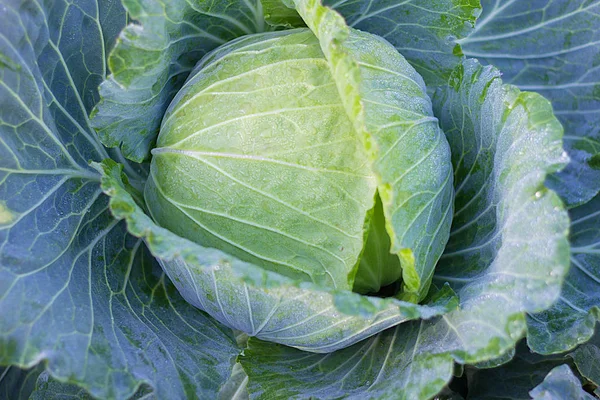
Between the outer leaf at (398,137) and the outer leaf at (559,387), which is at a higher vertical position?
the outer leaf at (398,137)

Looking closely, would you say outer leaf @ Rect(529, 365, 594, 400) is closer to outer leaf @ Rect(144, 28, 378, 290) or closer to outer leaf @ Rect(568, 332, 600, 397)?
outer leaf @ Rect(568, 332, 600, 397)

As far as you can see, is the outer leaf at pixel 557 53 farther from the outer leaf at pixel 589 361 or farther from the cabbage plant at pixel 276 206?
the outer leaf at pixel 589 361

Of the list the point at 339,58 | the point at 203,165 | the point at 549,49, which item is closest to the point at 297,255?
the point at 203,165

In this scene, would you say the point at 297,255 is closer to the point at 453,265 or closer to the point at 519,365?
the point at 453,265

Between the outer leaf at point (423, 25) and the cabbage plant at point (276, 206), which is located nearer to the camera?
the cabbage plant at point (276, 206)

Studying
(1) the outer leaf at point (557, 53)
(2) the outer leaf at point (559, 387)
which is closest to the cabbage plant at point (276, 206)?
(2) the outer leaf at point (559, 387)
